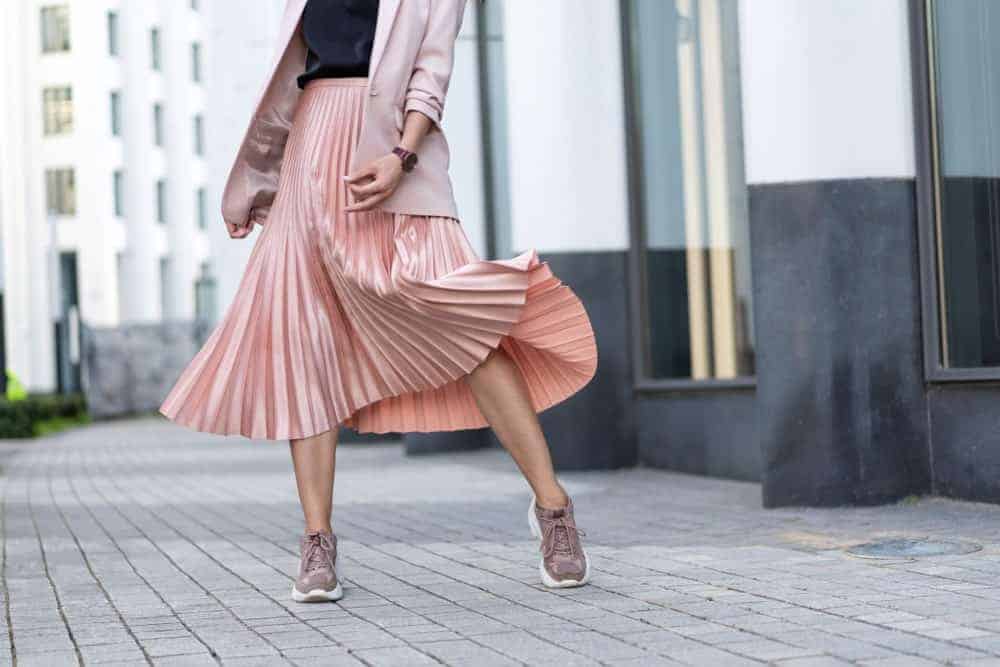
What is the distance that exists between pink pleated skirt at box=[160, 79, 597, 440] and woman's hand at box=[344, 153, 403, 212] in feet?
0.44

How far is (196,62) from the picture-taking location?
55.7 meters

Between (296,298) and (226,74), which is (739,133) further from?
(226,74)

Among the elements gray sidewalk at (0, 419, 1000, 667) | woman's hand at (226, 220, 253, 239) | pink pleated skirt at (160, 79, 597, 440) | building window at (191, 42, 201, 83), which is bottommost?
gray sidewalk at (0, 419, 1000, 667)

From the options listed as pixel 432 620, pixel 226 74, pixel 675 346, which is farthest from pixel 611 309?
pixel 226 74

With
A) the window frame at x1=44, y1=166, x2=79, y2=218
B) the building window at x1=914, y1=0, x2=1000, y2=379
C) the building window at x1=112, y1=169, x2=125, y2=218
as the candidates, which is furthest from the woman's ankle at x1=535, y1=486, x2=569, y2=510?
the building window at x1=112, y1=169, x2=125, y2=218

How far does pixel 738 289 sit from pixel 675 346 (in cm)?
59

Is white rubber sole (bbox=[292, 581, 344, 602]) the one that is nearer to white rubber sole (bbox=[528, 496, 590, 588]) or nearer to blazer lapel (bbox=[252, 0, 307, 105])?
white rubber sole (bbox=[528, 496, 590, 588])

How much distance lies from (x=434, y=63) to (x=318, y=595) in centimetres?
156

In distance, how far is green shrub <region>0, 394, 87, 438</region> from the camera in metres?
20.9

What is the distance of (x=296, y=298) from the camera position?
495 cm

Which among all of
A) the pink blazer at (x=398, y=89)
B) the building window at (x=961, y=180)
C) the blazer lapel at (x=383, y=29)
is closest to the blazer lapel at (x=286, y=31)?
the pink blazer at (x=398, y=89)

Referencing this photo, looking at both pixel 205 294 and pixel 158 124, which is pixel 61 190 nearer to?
pixel 158 124

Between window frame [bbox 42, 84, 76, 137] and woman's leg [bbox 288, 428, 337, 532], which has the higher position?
window frame [bbox 42, 84, 76, 137]

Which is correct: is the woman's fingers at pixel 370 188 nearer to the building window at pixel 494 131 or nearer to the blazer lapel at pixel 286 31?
the blazer lapel at pixel 286 31
